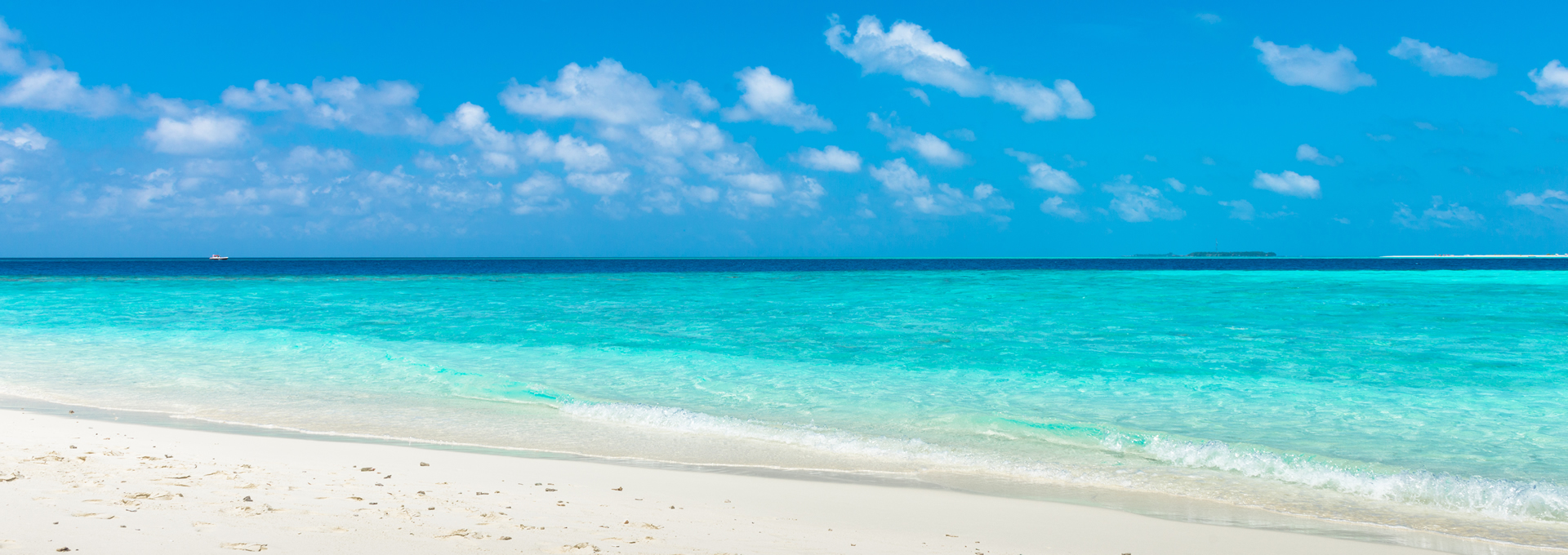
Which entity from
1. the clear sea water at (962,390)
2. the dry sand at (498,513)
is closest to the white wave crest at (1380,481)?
the clear sea water at (962,390)

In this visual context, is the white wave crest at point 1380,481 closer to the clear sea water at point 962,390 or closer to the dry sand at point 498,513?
the clear sea water at point 962,390

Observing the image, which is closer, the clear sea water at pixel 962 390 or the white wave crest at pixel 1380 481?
the white wave crest at pixel 1380 481

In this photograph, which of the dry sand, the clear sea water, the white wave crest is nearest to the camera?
the dry sand

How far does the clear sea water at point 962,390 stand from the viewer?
6102 mm

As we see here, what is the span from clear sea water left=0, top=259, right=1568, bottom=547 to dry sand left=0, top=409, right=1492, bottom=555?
789 mm

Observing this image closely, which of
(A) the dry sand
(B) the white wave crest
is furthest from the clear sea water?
(A) the dry sand

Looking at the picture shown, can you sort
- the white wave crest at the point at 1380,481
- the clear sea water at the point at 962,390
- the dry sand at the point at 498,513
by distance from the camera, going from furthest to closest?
the clear sea water at the point at 962,390 < the white wave crest at the point at 1380,481 < the dry sand at the point at 498,513

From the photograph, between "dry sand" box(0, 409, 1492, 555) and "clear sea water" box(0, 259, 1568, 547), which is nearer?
"dry sand" box(0, 409, 1492, 555)

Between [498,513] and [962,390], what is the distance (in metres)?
6.37

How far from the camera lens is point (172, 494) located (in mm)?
4770

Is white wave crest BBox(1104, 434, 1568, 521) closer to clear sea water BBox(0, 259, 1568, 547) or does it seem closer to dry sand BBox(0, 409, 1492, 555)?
clear sea water BBox(0, 259, 1568, 547)

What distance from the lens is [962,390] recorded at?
9836 millimetres

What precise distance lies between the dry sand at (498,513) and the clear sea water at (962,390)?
0.79 meters

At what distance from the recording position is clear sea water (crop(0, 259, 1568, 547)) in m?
6.10
